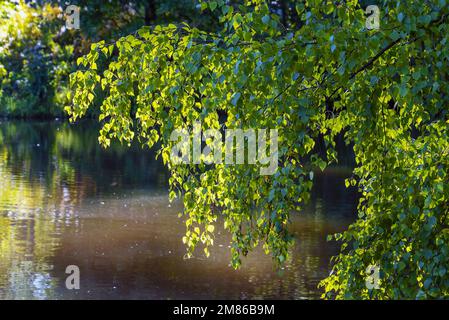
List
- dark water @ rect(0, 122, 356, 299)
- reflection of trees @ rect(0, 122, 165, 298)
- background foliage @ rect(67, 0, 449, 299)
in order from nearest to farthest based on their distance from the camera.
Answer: background foliage @ rect(67, 0, 449, 299) → dark water @ rect(0, 122, 356, 299) → reflection of trees @ rect(0, 122, 165, 298)

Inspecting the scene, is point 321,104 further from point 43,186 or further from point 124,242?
point 43,186

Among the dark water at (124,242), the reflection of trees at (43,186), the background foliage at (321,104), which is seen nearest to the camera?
the background foliage at (321,104)

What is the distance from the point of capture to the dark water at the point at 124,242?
1120 centimetres

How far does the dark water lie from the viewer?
441 inches

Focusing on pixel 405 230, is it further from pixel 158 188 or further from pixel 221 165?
pixel 158 188

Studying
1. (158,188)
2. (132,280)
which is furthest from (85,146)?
(132,280)

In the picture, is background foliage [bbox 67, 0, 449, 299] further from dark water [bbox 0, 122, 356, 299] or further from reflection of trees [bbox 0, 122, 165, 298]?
reflection of trees [bbox 0, 122, 165, 298]

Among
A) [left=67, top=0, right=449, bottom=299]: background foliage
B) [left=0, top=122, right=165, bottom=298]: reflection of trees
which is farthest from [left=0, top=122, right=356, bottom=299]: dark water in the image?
[left=67, top=0, right=449, bottom=299]: background foliage

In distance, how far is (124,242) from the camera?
46.3 ft

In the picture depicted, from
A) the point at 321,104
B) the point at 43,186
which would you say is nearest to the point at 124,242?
the point at 43,186

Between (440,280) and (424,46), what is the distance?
4.29 feet

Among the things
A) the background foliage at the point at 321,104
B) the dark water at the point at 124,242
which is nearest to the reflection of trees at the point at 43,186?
the dark water at the point at 124,242

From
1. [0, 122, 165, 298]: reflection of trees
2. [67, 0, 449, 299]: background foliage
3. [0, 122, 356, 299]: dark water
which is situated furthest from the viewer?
[0, 122, 165, 298]: reflection of trees

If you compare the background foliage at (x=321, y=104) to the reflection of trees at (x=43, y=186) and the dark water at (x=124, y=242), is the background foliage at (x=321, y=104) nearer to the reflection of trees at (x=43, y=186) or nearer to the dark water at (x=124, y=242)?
the dark water at (x=124, y=242)
